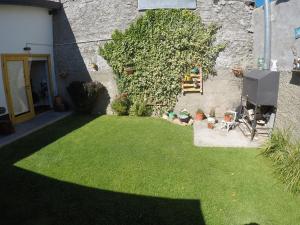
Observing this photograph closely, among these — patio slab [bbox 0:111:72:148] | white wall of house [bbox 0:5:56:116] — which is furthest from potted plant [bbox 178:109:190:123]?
white wall of house [bbox 0:5:56:116]

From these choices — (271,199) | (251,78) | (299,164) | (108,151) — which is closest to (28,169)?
(108,151)

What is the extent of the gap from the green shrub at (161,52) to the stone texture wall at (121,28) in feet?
1.18

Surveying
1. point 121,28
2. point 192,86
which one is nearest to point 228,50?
point 192,86

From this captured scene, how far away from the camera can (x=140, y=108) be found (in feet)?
35.6

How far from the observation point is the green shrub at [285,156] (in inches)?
212

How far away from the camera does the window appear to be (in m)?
10.1

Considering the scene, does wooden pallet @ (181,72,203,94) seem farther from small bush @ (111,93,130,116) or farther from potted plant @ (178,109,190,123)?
small bush @ (111,93,130,116)

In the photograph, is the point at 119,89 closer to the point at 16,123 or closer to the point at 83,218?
the point at 16,123

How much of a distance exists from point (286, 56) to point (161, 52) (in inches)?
183

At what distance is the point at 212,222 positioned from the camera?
14.3ft

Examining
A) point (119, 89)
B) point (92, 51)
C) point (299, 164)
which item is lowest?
point (299, 164)

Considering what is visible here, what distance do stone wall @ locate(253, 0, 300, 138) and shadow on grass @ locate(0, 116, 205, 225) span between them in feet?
12.3

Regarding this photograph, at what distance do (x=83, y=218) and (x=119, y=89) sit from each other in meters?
7.29


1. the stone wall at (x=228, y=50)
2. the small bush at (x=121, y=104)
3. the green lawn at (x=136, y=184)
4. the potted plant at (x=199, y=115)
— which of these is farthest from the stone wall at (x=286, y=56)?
the small bush at (x=121, y=104)
